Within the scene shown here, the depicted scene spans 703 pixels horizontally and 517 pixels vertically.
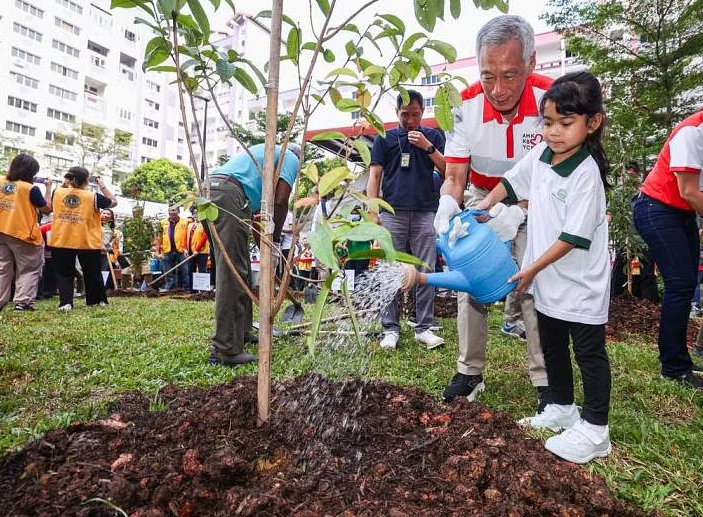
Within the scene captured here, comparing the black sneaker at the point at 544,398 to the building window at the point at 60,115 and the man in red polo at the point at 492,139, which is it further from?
the building window at the point at 60,115

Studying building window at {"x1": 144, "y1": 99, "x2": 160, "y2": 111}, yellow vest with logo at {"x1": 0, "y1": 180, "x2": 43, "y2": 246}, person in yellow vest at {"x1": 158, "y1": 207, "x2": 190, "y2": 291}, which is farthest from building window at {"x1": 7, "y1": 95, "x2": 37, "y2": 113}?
yellow vest with logo at {"x1": 0, "y1": 180, "x2": 43, "y2": 246}

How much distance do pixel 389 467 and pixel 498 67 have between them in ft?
5.53

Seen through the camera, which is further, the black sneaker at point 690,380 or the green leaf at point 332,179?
the black sneaker at point 690,380

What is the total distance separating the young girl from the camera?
1675 mm

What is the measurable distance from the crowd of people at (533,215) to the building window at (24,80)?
4398 centimetres

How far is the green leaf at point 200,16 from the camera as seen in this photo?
130 cm

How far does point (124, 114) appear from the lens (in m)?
46.6

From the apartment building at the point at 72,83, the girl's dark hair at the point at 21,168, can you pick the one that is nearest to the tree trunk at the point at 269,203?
the girl's dark hair at the point at 21,168

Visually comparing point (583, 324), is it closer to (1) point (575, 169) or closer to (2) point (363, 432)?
(1) point (575, 169)

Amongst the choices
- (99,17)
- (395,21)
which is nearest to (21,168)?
(395,21)

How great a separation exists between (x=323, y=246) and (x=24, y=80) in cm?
4684

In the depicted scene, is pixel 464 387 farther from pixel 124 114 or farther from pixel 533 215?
pixel 124 114

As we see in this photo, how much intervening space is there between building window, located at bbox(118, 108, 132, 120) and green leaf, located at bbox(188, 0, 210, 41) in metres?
52.0

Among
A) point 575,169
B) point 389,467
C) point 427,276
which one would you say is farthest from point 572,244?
point 389,467
